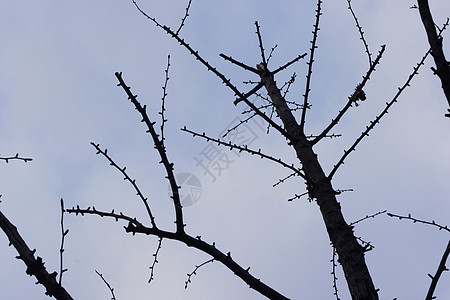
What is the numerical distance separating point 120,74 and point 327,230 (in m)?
1.68

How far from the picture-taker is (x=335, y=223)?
301 cm

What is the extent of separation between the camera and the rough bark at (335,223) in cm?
268

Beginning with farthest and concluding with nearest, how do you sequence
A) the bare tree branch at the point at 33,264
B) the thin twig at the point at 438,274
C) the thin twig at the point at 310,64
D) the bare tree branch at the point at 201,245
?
the thin twig at the point at 310,64 → the bare tree branch at the point at 201,245 → the thin twig at the point at 438,274 → the bare tree branch at the point at 33,264

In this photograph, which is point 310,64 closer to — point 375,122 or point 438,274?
point 375,122

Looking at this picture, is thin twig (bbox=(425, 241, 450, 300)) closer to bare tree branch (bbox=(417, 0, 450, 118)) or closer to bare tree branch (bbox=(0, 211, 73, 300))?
bare tree branch (bbox=(417, 0, 450, 118))

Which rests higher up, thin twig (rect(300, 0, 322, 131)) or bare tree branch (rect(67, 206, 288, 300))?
thin twig (rect(300, 0, 322, 131))

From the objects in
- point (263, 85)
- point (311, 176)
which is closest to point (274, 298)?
point (311, 176)

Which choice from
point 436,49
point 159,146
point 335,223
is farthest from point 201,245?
point 436,49

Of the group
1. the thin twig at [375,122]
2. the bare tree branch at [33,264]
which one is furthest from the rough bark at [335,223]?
the bare tree branch at [33,264]

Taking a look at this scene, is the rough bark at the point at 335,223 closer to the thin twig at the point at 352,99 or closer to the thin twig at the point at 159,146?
the thin twig at the point at 352,99

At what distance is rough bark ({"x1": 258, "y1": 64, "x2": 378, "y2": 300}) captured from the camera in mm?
2684

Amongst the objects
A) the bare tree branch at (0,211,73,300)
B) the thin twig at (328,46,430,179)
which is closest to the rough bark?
the thin twig at (328,46,430,179)

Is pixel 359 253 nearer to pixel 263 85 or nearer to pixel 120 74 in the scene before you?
pixel 120 74

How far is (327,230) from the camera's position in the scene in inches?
120
